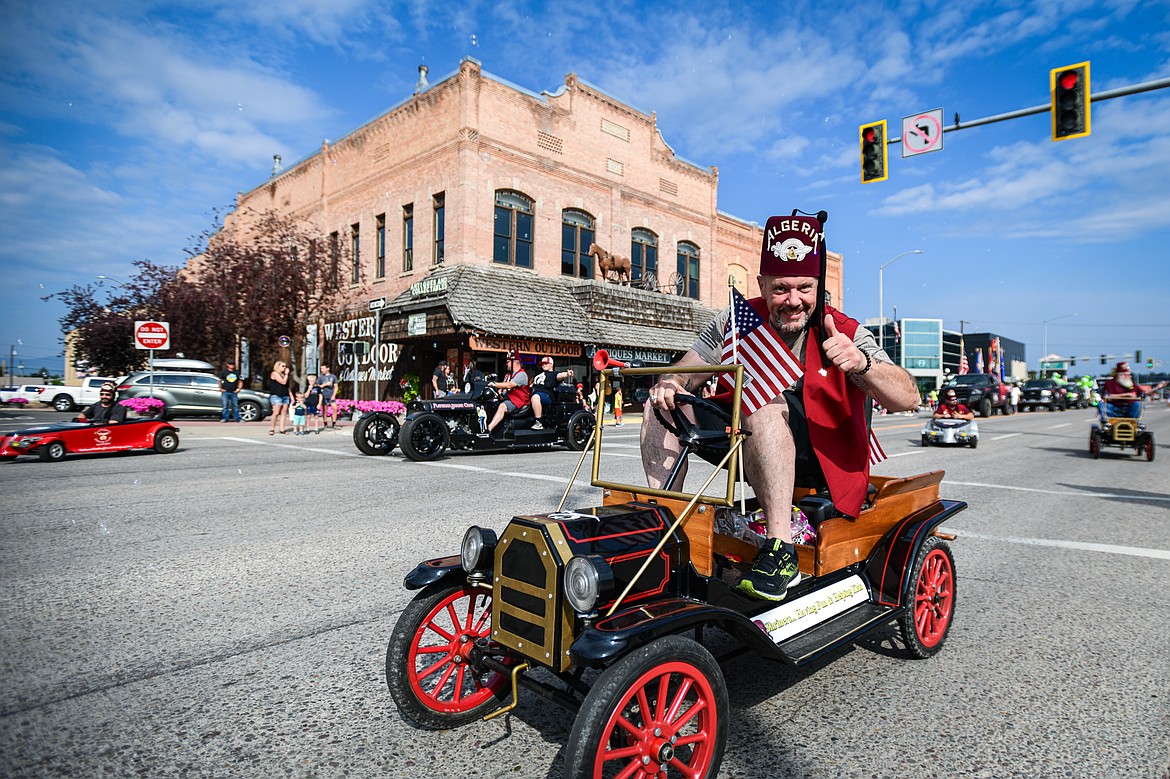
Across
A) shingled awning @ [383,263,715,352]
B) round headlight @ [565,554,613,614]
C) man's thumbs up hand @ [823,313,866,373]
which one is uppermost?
shingled awning @ [383,263,715,352]

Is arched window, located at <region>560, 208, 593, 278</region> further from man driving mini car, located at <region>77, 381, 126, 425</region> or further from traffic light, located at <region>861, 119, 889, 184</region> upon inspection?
man driving mini car, located at <region>77, 381, 126, 425</region>

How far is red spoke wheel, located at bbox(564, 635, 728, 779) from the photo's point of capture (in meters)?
1.87

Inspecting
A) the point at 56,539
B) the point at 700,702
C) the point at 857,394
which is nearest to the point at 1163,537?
the point at 857,394

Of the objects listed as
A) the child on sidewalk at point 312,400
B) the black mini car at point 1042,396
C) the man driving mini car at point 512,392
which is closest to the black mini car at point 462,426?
the man driving mini car at point 512,392

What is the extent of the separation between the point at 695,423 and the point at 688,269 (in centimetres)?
2842

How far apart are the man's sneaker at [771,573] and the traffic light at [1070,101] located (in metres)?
11.9

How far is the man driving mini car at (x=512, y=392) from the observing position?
12.0 m

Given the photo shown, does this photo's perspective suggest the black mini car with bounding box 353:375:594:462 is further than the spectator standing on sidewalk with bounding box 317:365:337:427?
No

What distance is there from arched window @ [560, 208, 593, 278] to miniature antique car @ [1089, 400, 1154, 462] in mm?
17006

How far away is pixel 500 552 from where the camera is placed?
2461 millimetres

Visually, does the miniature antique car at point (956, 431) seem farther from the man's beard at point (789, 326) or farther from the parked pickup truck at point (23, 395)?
the parked pickup truck at point (23, 395)

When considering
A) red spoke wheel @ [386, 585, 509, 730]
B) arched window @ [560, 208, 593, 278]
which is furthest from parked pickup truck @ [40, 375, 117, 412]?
red spoke wheel @ [386, 585, 509, 730]

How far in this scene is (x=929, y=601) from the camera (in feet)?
11.2

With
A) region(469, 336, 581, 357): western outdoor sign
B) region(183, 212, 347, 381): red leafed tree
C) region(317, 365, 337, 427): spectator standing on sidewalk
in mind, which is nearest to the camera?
region(317, 365, 337, 427): spectator standing on sidewalk
